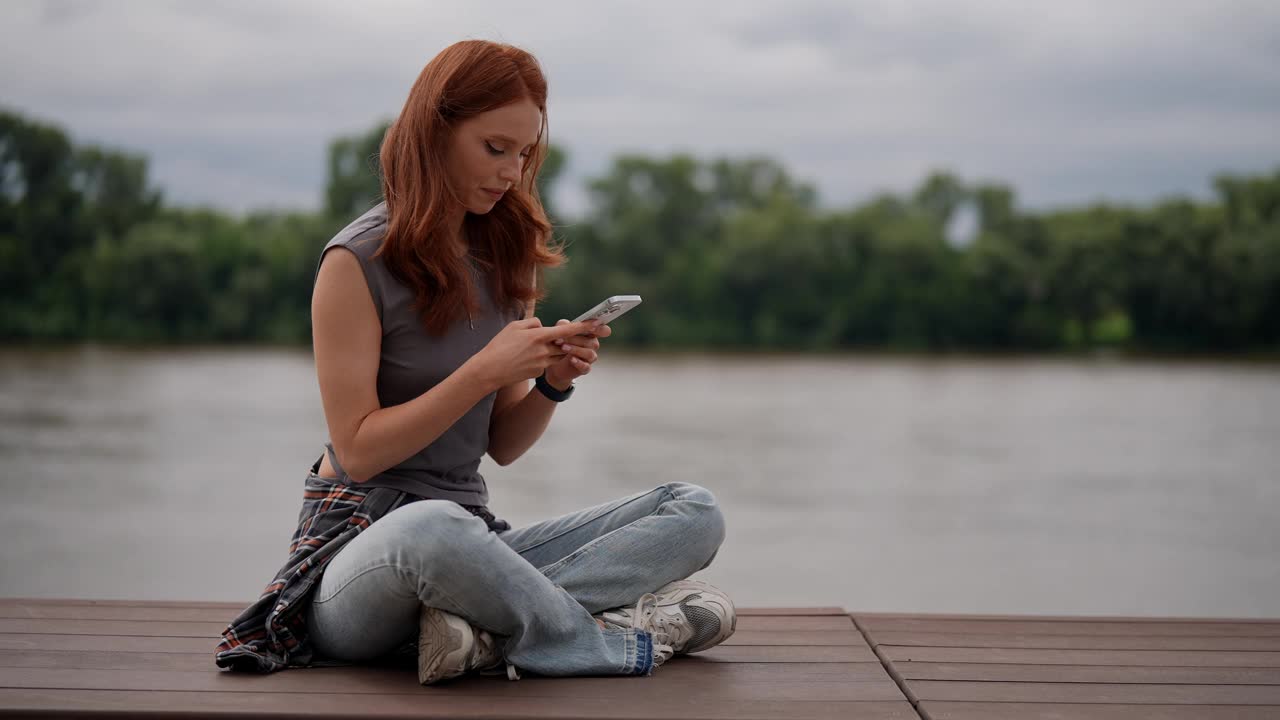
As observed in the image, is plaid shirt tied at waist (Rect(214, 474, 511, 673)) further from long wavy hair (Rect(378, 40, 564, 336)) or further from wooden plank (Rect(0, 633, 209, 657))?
long wavy hair (Rect(378, 40, 564, 336))

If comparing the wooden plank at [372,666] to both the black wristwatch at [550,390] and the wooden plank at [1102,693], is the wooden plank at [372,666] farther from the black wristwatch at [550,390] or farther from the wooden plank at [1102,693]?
the black wristwatch at [550,390]

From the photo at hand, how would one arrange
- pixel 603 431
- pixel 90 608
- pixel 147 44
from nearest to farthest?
1. pixel 90 608
2. pixel 603 431
3. pixel 147 44

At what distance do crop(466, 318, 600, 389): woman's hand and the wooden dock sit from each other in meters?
A: 0.52

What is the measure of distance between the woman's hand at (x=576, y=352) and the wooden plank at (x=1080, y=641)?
813mm

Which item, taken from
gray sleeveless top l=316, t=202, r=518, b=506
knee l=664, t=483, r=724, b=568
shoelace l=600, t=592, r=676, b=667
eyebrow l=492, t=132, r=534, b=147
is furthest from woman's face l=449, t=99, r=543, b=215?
shoelace l=600, t=592, r=676, b=667

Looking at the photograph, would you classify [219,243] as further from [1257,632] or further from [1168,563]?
[1257,632]

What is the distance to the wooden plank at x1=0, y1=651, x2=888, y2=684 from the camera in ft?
6.94

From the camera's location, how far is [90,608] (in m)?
2.52

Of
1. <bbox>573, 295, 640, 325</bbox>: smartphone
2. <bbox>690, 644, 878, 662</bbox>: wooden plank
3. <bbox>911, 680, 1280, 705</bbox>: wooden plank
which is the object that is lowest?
<bbox>690, 644, 878, 662</bbox>: wooden plank

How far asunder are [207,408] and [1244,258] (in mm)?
15213

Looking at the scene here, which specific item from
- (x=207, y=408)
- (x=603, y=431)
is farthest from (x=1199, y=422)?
(x=207, y=408)

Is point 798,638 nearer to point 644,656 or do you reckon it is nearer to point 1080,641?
point 644,656

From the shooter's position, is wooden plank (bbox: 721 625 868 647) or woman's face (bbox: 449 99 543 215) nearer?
woman's face (bbox: 449 99 543 215)

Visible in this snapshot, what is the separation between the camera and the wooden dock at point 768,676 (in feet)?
6.34
